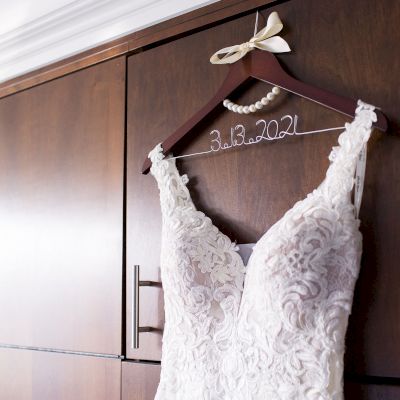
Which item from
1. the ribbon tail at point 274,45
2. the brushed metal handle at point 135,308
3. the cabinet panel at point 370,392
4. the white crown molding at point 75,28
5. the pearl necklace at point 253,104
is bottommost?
the cabinet panel at point 370,392

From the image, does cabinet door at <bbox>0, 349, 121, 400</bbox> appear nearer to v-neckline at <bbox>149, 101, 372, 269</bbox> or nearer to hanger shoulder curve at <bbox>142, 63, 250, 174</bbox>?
v-neckline at <bbox>149, 101, 372, 269</bbox>

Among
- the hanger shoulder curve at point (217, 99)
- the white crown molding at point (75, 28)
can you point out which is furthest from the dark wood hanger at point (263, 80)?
the white crown molding at point (75, 28)

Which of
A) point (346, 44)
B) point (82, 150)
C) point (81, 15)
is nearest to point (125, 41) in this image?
point (81, 15)

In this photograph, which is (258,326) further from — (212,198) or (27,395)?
(27,395)

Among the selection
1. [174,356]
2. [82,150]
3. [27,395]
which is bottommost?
[27,395]

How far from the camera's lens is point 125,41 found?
4.91 ft

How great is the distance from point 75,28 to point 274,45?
2.04 ft

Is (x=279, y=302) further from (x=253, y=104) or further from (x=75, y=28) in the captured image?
(x=75, y=28)

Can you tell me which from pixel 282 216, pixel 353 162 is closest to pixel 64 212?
pixel 282 216

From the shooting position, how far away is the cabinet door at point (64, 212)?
1.49m

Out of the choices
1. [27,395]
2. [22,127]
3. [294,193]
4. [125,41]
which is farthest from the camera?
[22,127]

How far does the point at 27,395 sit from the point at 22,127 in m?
0.72

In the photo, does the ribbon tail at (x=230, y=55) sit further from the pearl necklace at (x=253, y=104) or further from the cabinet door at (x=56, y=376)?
the cabinet door at (x=56, y=376)

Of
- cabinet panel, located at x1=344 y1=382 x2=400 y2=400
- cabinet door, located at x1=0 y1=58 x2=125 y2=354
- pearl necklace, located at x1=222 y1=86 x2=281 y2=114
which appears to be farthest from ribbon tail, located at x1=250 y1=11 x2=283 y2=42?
cabinet panel, located at x1=344 y1=382 x2=400 y2=400
